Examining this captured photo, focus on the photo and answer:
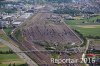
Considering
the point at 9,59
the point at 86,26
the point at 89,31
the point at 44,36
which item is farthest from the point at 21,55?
the point at 86,26

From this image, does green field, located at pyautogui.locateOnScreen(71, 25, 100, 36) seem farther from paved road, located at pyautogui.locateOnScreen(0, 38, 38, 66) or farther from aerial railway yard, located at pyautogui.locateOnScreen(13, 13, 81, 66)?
paved road, located at pyautogui.locateOnScreen(0, 38, 38, 66)

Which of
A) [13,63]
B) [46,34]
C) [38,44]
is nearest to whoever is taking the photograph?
[13,63]

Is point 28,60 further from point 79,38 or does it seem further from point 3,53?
point 79,38

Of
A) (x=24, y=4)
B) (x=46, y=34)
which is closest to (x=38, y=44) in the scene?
(x=46, y=34)

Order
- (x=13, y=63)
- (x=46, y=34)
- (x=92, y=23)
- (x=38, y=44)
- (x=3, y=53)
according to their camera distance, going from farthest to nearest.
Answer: (x=92, y=23) → (x=46, y=34) → (x=38, y=44) → (x=3, y=53) → (x=13, y=63)

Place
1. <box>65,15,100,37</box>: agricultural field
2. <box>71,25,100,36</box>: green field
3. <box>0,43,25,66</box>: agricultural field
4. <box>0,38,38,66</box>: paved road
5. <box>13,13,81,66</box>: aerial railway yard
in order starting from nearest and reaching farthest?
<box>0,43,25,66</box>: agricultural field < <box>0,38,38,66</box>: paved road < <box>13,13,81,66</box>: aerial railway yard < <box>71,25,100,36</box>: green field < <box>65,15,100,37</box>: agricultural field

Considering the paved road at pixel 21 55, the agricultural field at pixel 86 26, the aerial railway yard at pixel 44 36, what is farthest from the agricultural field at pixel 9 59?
the agricultural field at pixel 86 26

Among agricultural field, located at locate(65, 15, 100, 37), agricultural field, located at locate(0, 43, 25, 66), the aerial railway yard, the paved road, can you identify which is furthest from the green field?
agricultural field, located at locate(0, 43, 25, 66)

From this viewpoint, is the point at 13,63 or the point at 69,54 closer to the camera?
the point at 13,63
